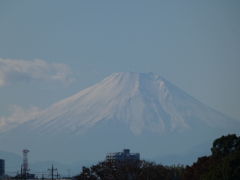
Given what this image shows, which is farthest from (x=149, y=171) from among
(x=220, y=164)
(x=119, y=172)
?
(x=220, y=164)

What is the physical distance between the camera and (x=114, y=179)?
6488 cm

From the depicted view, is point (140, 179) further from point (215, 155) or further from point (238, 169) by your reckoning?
point (215, 155)

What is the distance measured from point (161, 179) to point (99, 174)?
276 inches

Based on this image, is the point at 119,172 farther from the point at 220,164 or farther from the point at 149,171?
the point at 220,164

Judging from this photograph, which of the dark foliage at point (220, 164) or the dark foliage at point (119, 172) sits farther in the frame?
the dark foliage at point (119, 172)

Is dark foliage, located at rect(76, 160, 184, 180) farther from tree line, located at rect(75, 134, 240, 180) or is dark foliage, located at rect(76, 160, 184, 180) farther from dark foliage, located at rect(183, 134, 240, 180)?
dark foliage, located at rect(183, 134, 240, 180)

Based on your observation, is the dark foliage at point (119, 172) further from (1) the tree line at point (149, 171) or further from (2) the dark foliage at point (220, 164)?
(2) the dark foliage at point (220, 164)

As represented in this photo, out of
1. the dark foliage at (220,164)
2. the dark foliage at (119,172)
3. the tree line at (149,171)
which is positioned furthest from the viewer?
the dark foliage at (119,172)

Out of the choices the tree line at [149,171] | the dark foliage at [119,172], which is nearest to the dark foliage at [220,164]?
the tree line at [149,171]

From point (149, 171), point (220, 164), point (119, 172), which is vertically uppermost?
point (149, 171)

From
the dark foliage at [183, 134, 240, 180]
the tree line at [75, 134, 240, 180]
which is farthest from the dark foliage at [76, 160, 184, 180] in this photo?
the dark foliage at [183, 134, 240, 180]

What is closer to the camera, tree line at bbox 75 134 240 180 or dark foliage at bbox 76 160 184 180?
tree line at bbox 75 134 240 180

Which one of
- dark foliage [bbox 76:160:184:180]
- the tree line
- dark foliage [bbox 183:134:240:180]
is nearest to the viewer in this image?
dark foliage [bbox 183:134:240:180]

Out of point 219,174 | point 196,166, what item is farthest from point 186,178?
point 219,174
